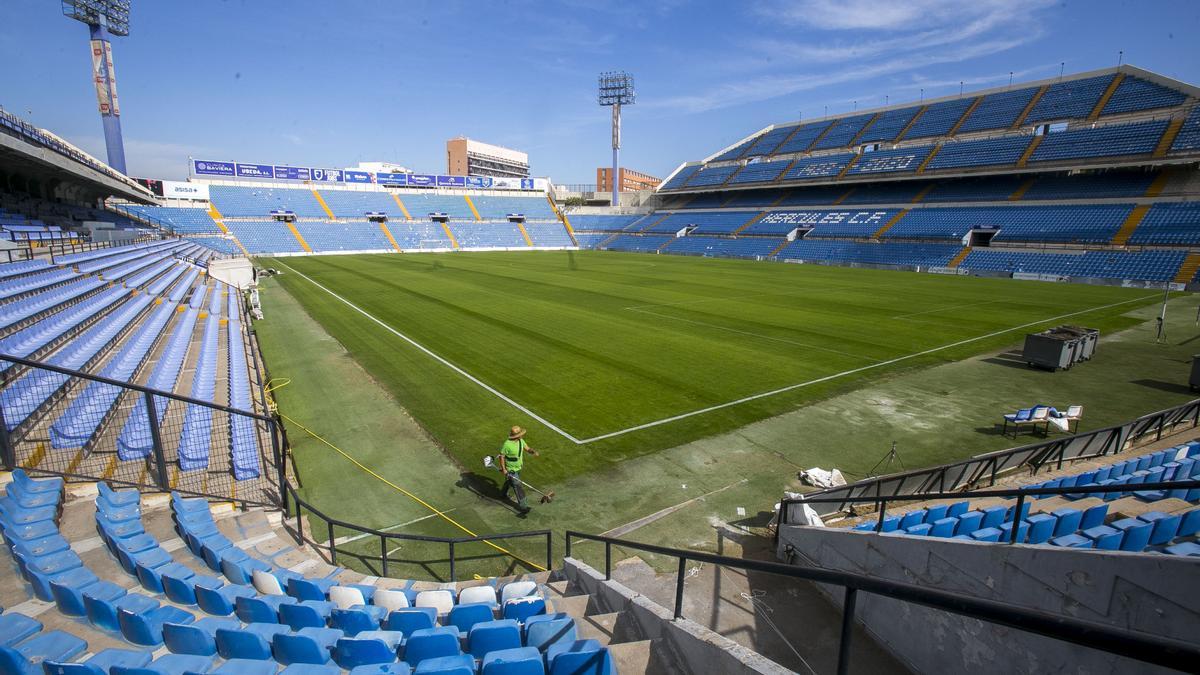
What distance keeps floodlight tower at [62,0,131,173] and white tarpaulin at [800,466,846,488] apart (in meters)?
66.3

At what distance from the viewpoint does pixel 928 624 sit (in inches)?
182

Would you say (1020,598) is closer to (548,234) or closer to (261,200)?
(548,234)

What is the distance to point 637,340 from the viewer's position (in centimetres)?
2017

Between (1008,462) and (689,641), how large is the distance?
897cm

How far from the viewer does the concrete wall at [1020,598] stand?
356 cm

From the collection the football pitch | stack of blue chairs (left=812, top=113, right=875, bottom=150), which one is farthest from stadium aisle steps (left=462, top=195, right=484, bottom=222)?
stack of blue chairs (left=812, top=113, right=875, bottom=150)

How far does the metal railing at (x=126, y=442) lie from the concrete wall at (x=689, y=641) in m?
5.01

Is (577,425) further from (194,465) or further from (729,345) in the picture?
(729,345)

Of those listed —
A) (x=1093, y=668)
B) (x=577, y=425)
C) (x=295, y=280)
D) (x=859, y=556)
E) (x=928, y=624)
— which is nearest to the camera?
(x=1093, y=668)

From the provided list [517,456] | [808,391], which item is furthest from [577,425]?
[808,391]

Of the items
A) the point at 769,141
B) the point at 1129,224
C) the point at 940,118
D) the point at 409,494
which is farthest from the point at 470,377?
the point at 769,141

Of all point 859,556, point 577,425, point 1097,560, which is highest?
point 1097,560

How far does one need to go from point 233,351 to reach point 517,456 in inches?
438

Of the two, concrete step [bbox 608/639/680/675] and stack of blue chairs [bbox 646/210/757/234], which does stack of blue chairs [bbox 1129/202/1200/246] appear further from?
concrete step [bbox 608/639/680/675]
